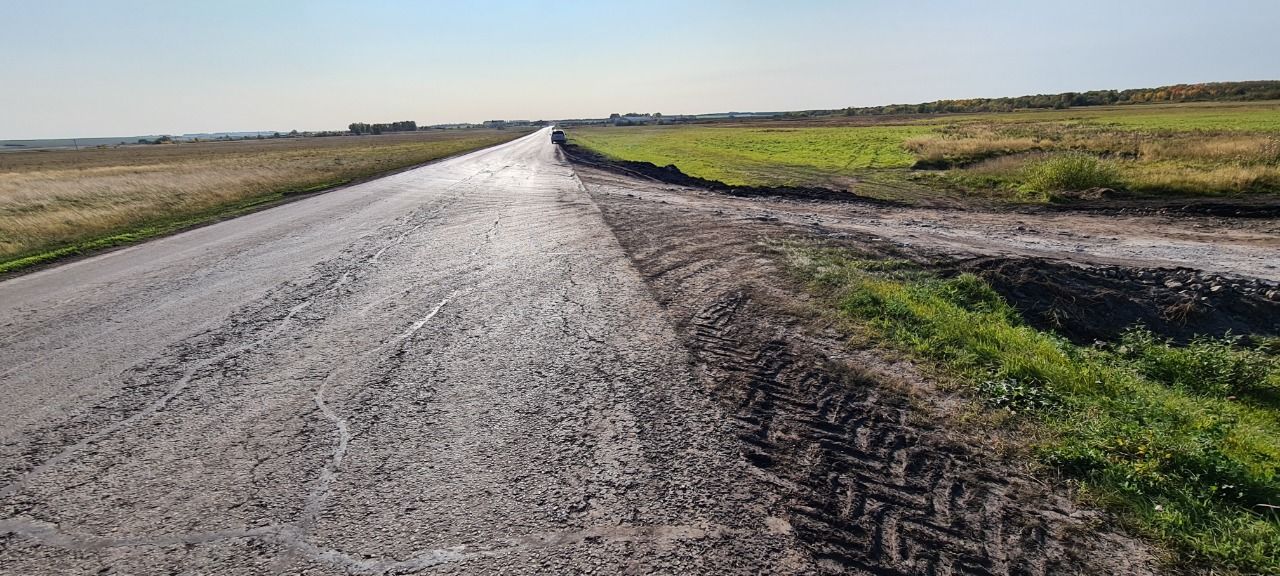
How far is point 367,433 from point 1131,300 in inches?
335

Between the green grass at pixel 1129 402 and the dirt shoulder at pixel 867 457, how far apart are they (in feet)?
0.97

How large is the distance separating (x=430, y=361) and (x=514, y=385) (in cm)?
106

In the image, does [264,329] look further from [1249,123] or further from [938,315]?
[1249,123]

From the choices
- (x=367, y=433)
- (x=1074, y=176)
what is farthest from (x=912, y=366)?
(x=1074, y=176)

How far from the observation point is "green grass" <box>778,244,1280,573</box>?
124 inches

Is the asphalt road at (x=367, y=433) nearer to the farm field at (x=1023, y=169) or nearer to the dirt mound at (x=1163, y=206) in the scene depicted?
the dirt mound at (x=1163, y=206)

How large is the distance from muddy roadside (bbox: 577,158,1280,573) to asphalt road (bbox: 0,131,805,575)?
37cm

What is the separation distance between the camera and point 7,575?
9.86ft

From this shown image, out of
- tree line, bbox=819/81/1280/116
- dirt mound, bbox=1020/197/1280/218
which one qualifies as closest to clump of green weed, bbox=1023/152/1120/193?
dirt mound, bbox=1020/197/1280/218

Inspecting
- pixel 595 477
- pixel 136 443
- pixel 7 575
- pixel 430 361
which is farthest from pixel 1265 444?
pixel 136 443

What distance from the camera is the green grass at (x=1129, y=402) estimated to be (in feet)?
10.3

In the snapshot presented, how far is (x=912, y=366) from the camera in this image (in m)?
5.12

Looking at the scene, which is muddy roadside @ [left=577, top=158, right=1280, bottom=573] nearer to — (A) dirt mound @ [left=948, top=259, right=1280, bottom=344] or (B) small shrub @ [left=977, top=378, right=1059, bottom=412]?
(A) dirt mound @ [left=948, top=259, right=1280, bottom=344]

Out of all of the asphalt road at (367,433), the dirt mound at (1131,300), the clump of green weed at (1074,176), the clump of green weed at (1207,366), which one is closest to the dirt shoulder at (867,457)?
the asphalt road at (367,433)
